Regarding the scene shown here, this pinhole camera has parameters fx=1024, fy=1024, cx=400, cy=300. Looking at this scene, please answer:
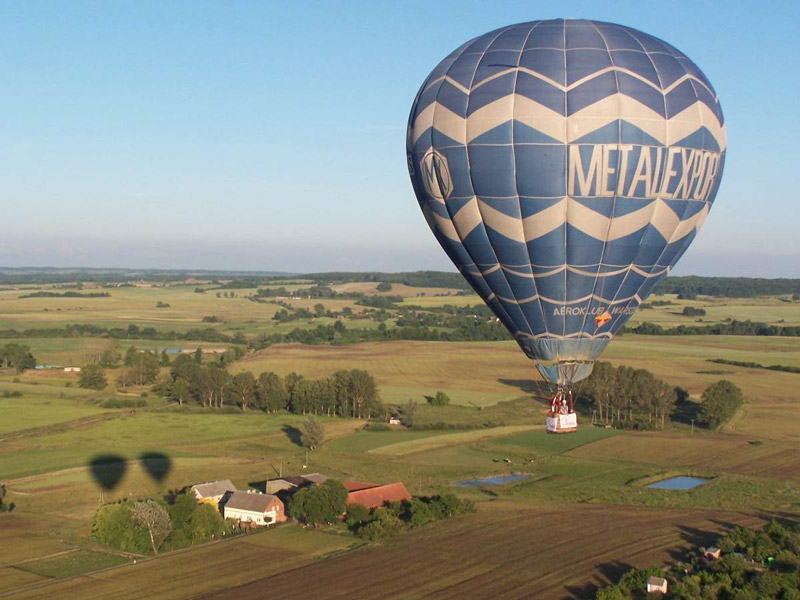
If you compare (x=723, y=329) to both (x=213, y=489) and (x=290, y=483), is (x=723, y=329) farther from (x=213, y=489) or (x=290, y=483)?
(x=213, y=489)

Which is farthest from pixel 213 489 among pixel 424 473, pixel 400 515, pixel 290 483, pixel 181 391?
pixel 181 391

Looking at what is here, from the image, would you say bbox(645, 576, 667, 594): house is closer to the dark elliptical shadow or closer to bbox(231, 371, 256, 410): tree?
the dark elliptical shadow

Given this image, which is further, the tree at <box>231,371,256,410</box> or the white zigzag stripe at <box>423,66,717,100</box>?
the tree at <box>231,371,256,410</box>

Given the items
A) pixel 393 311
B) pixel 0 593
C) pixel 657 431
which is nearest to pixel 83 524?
pixel 0 593

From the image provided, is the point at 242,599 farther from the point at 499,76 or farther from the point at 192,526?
the point at 499,76

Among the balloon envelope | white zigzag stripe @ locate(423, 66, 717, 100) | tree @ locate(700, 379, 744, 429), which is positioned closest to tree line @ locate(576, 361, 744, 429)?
tree @ locate(700, 379, 744, 429)

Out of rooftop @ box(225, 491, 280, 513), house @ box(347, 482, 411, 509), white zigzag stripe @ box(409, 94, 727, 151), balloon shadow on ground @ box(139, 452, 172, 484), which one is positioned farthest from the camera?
balloon shadow on ground @ box(139, 452, 172, 484)
